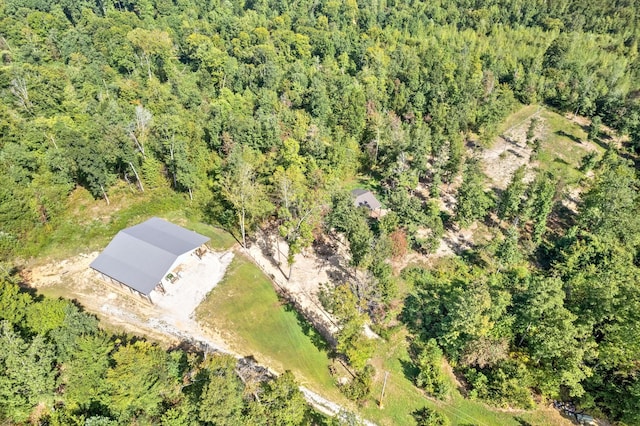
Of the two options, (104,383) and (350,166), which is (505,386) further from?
(350,166)

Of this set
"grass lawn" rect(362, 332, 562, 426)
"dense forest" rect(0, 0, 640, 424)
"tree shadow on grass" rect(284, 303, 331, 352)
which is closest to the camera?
"dense forest" rect(0, 0, 640, 424)

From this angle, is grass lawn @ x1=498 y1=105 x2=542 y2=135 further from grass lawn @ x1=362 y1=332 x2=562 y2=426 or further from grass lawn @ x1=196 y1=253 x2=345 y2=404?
grass lawn @ x1=196 y1=253 x2=345 y2=404

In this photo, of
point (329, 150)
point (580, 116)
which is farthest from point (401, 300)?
point (580, 116)

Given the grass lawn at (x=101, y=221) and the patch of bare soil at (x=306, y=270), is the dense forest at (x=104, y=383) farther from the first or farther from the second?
the grass lawn at (x=101, y=221)

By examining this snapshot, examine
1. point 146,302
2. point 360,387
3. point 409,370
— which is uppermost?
point 146,302

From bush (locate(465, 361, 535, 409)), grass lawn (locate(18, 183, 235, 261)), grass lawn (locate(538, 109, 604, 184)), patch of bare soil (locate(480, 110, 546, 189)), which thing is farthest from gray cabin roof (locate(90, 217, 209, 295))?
grass lawn (locate(538, 109, 604, 184))

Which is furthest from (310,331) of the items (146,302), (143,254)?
(143,254)

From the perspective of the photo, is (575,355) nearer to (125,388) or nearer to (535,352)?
(535,352)
